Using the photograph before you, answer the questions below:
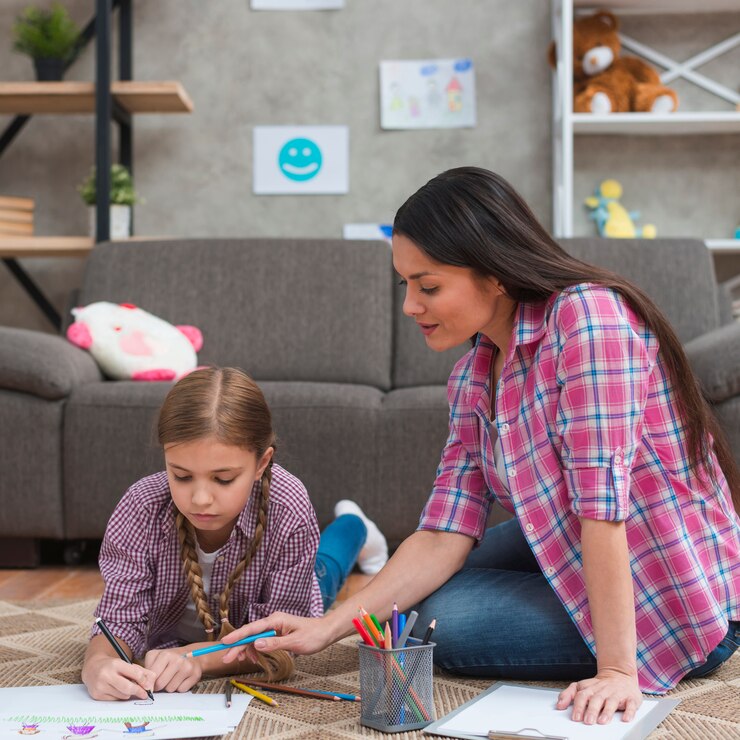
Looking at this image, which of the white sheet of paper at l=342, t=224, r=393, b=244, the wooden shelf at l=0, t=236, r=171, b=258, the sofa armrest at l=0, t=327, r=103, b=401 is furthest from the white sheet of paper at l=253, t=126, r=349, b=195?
the sofa armrest at l=0, t=327, r=103, b=401

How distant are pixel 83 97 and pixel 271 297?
3.62 ft

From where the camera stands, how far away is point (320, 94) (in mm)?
3623

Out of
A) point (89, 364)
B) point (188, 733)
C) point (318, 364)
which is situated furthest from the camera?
point (318, 364)

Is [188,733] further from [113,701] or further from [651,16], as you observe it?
[651,16]

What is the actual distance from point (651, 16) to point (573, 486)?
108 inches

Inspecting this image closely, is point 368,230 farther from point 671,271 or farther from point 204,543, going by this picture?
point 204,543

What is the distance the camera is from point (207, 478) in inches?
53.6

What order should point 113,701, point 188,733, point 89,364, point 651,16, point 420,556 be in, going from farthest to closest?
point 651,16
point 89,364
point 420,556
point 113,701
point 188,733

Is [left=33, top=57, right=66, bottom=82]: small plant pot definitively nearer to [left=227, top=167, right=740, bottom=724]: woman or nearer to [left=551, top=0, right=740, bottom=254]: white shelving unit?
[left=551, top=0, right=740, bottom=254]: white shelving unit

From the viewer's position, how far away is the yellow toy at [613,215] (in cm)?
344

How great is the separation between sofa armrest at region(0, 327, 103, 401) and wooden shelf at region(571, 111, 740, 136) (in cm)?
182

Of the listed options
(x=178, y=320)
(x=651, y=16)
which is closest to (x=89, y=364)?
(x=178, y=320)

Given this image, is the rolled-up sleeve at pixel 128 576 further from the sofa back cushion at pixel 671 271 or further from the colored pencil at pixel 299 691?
the sofa back cushion at pixel 671 271

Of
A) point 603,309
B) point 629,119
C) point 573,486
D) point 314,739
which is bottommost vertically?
point 314,739
